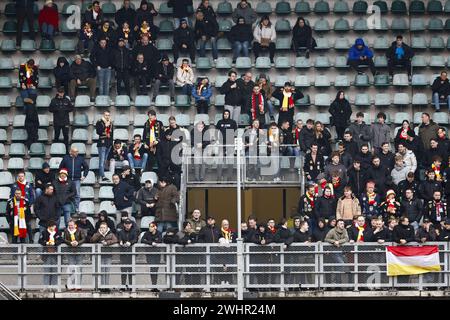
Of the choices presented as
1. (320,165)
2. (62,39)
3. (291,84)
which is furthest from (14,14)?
(320,165)

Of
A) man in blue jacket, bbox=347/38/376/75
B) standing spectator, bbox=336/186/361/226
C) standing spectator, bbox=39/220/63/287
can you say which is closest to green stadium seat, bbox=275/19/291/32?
man in blue jacket, bbox=347/38/376/75

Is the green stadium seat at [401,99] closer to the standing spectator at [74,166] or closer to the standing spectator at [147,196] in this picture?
the standing spectator at [147,196]

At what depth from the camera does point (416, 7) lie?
43.1 meters

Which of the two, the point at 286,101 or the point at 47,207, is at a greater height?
the point at 286,101

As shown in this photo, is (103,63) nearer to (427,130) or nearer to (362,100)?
(362,100)

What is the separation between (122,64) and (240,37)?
10.3 feet

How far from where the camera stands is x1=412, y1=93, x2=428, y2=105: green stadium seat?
135 feet

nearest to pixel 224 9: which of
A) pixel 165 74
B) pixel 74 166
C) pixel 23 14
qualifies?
pixel 165 74

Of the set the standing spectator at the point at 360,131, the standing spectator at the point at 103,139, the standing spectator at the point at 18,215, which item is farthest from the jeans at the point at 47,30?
the standing spectator at the point at 360,131

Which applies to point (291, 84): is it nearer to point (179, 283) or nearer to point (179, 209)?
point (179, 209)

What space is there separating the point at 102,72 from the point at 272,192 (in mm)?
5737

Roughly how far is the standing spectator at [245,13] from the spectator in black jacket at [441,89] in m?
4.97

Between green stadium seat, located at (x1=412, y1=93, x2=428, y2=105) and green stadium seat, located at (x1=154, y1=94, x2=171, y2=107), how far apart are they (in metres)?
6.09

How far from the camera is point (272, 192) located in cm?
3819
